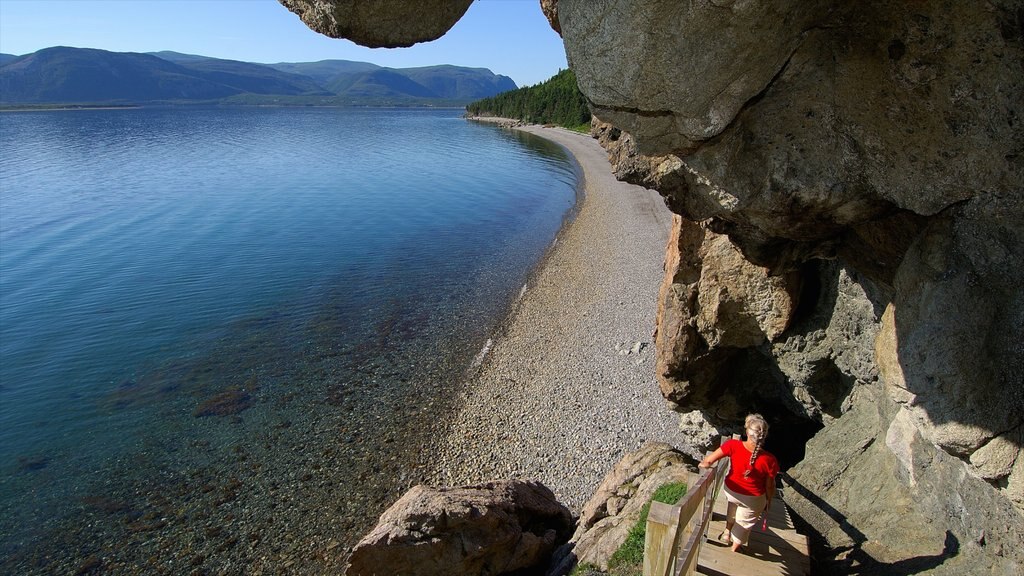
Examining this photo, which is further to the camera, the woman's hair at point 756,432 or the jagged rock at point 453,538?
the jagged rock at point 453,538

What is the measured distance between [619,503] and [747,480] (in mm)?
4708

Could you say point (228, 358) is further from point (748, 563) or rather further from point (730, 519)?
point (748, 563)

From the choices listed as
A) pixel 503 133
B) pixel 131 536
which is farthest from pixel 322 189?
pixel 503 133

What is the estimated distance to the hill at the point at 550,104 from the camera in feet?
376

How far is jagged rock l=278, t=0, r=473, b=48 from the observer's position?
688cm

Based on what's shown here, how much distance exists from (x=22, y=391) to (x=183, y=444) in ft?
30.0

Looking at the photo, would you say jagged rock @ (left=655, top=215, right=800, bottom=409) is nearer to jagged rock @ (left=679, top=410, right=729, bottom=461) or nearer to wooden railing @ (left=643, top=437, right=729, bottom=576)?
jagged rock @ (left=679, top=410, right=729, bottom=461)

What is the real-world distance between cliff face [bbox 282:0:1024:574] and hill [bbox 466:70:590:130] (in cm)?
9360

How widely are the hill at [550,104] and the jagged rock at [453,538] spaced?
92416 mm

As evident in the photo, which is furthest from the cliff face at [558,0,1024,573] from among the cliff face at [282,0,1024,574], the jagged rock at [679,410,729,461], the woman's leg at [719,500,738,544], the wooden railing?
the jagged rock at [679,410,729,461]

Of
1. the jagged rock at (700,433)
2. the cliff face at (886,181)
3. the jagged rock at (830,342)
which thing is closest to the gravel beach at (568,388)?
the jagged rock at (700,433)

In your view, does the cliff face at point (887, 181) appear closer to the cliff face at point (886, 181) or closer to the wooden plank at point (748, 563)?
the cliff face at point (886, 181)

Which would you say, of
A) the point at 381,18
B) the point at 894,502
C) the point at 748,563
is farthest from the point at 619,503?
the point at 381,18

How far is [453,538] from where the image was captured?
35.8ft
